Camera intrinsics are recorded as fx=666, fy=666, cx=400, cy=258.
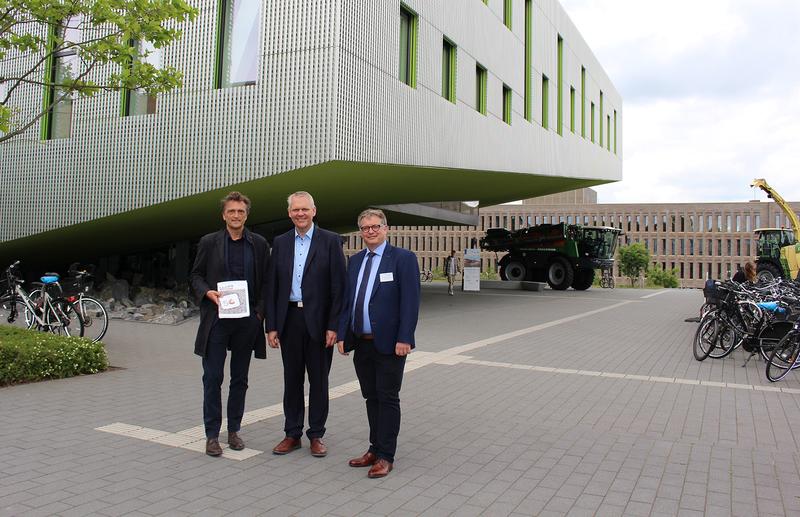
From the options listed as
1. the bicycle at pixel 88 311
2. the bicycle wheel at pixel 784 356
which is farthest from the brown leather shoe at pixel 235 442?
the bicycle wheel at pixel 784 356

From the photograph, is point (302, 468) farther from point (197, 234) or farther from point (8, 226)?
point (197, 234)

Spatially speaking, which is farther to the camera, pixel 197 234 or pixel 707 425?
pixel 197 234

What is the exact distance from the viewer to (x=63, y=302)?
31.0 ft

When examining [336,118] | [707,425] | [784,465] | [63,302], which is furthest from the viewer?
[336,118]

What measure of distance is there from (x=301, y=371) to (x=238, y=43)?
10.2 m

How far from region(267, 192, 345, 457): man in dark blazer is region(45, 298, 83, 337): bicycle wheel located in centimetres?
605

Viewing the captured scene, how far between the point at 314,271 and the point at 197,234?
618 inches

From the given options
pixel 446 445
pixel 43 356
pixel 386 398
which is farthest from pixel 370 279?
pixel 43 356

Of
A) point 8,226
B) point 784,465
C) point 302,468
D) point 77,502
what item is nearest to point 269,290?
point 302,468

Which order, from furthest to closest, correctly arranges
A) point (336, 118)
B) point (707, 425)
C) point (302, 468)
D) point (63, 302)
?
point (336, 118), point (63, 302), point (707, 425), point (302, 468)

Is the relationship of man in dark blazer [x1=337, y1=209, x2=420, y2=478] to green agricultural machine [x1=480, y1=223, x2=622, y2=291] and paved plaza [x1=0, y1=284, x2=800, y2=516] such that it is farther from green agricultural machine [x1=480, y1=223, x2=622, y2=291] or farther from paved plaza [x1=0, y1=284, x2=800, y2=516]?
green agricultural machine [x1=480, y1=223, x2=622, y2=291]

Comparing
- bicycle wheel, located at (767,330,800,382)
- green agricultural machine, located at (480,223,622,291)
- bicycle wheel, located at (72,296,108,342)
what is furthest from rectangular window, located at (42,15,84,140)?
green agricultural machine, located at (480,223,622,291)

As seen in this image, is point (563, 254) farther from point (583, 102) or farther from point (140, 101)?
point (140, 101)

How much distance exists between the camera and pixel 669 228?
3406 inches
